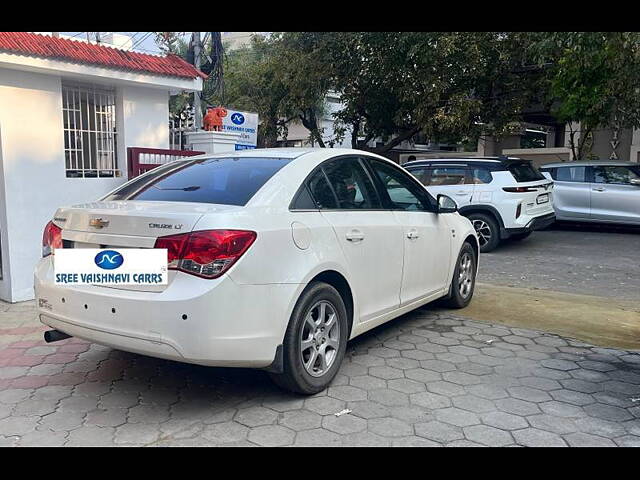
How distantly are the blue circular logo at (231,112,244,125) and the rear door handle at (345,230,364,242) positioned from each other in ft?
31.3

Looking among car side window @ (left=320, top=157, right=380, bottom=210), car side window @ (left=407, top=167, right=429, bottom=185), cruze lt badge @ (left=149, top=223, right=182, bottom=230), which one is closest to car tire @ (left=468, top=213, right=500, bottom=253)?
car side window @ (left=407, top=167, right=429, bottom=185)

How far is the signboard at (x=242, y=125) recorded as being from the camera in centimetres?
1272

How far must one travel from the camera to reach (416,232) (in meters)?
4.81

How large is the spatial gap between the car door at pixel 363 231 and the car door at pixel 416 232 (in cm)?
14

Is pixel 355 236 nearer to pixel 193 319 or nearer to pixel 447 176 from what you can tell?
pixel 193 319

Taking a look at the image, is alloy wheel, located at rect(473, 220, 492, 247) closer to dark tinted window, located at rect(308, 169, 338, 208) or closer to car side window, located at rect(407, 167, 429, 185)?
car side window, located at rect(407, 167, 429, 185)

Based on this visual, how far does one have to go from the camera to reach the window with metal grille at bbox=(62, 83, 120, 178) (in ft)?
22.5

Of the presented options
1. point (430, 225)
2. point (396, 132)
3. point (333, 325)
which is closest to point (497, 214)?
point (430, 225)

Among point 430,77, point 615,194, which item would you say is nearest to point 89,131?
point 430,77

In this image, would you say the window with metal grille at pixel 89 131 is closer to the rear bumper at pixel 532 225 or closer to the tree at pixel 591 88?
the rear bumper at pixel 532 225

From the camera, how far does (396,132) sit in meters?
17.7

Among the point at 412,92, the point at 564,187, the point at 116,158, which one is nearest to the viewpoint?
the point at 116,158

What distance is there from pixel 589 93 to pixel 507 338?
10014 mm

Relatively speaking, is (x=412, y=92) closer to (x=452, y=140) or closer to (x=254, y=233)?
(x=452, y=140)
